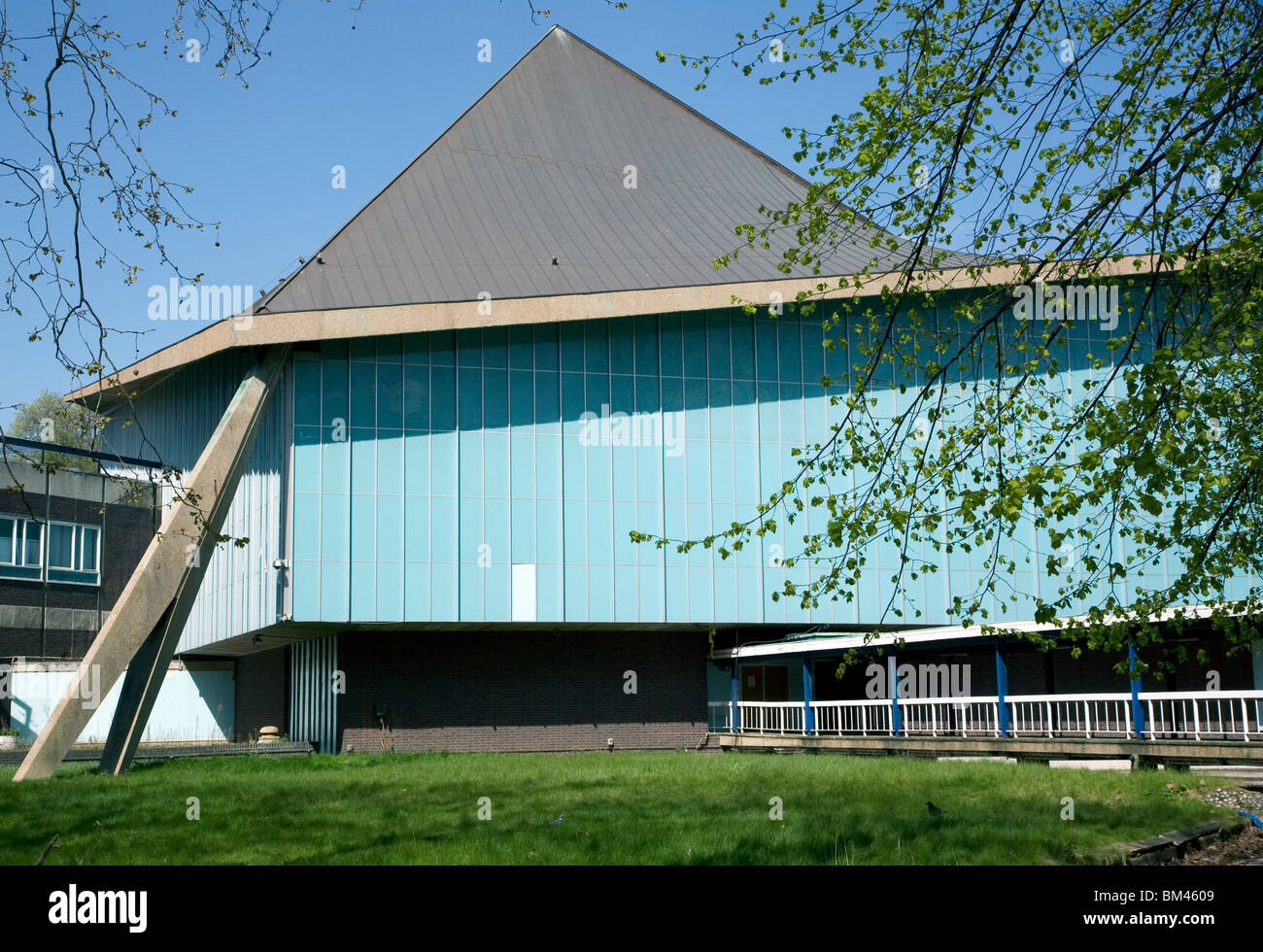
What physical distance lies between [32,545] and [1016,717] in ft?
101

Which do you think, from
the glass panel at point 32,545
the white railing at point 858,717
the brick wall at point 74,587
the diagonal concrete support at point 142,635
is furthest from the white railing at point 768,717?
the glass panel at point 32,545

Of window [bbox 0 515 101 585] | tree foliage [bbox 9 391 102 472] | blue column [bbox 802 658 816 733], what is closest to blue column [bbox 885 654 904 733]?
blue column [bbox 802 658 816 733]

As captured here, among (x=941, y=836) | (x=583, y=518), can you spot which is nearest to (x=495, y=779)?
(x=941, y=836)

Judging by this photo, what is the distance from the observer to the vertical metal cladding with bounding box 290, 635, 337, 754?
30547 millimetres

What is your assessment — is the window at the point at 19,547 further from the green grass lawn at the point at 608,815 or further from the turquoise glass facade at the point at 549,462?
the green grass lawn at the point at 608,815

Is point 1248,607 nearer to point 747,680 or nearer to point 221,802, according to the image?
point 221,802

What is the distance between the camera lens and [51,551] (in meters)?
40.5

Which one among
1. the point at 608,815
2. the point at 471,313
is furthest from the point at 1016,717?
the point at 608,815

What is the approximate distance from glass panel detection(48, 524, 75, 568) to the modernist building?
27.9 feet

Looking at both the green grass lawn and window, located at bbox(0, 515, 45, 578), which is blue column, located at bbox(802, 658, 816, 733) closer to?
the green grass lawn

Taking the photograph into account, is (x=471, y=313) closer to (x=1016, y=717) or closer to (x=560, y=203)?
(x=560, y=203)

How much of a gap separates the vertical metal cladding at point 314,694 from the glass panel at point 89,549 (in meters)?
11.2

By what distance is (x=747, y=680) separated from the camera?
3472cm
